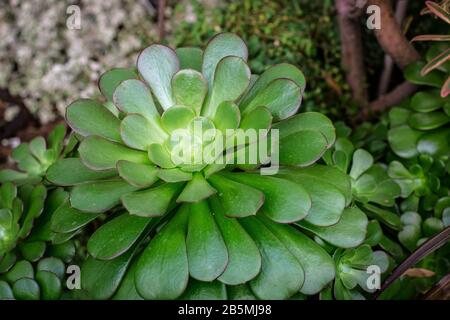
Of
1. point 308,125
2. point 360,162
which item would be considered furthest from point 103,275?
point 360,162

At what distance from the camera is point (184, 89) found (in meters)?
0.98

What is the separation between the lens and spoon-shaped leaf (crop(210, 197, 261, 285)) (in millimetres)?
848

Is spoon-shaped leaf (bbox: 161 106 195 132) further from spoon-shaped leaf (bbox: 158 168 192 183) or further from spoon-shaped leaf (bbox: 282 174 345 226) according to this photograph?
→ spoon-shaped leaf (bbox: 282 174 345 226)

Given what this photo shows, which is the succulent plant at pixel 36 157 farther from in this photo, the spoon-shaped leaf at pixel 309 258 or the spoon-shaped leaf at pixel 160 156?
the spoon-shaped leaf at pixel 309 258

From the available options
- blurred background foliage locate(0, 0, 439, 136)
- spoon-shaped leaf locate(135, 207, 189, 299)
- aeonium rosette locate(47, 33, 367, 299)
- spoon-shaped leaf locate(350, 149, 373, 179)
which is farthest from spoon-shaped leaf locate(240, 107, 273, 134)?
blurred background foliage locate(0, 0, 439, 136)

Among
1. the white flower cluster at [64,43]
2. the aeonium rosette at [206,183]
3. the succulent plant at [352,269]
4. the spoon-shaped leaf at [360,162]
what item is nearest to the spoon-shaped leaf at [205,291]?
the aeonium rosette at [206,183]

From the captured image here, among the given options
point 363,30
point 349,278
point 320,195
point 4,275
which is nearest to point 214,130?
point 320,195

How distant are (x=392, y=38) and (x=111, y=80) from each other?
75cm

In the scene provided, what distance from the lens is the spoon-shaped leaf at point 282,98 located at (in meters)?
0.95

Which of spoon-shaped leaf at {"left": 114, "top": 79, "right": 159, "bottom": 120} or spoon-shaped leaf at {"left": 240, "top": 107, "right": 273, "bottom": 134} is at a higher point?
spoon-shaped leaf at {"left": 114, "top": 79, "right": 159, "bottom": 120}

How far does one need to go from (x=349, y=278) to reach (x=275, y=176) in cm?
26

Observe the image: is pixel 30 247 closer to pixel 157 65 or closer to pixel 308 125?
pixel 157 65

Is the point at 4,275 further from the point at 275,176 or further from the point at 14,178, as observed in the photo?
the point at 275,176
